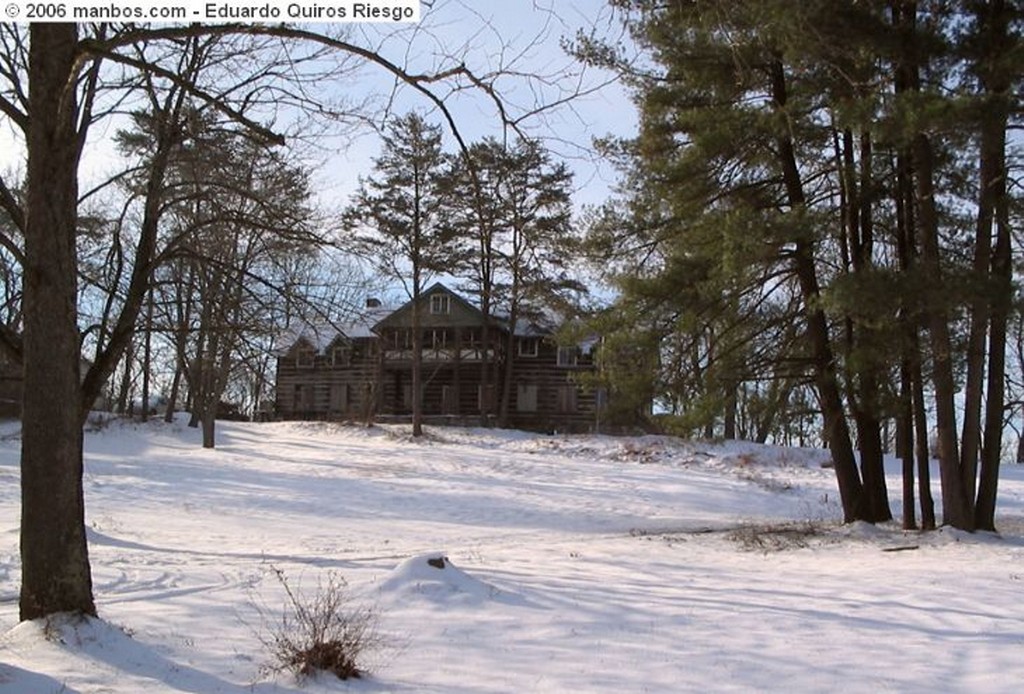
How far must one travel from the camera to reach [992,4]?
12023 millimetres

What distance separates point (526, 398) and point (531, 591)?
36.0 meters

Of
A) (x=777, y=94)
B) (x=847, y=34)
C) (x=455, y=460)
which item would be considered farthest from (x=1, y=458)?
(x=847, y=34)

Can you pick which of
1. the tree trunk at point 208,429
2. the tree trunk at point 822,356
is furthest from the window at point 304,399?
the tree trunk at point 822,356

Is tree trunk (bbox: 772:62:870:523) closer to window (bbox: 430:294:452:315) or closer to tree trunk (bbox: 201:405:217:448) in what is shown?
tree trunk (bbox: 201:405:217:448)

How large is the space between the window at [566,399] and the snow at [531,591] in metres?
20.9

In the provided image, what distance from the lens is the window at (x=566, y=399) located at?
1713 inches

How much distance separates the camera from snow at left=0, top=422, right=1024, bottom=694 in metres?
5.68

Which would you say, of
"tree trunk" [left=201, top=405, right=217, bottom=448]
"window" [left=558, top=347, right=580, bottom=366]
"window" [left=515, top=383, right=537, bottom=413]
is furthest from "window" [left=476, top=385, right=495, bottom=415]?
"tree trunk" [left=201, top=405, right=217, bottom=448]

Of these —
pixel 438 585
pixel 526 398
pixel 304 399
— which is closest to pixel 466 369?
pixel 526 398

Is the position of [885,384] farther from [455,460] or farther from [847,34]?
[455,460]

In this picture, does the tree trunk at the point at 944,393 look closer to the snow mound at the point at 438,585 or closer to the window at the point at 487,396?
the snow mound at the point at 438,585

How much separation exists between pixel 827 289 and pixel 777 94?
3689mm

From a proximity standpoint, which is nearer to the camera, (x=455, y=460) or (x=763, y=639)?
(x=763, y=639)

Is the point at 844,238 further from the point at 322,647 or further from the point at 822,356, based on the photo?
the point at 322,647
